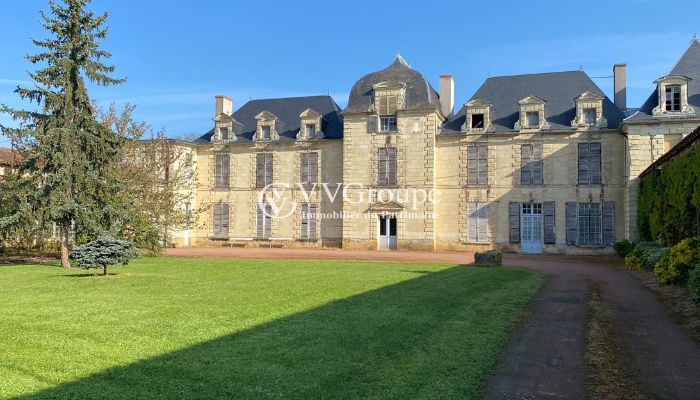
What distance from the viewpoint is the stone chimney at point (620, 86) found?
1044 inches

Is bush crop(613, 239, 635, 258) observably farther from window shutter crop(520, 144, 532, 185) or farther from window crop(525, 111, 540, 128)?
window crop(525, 111, 540, 128)

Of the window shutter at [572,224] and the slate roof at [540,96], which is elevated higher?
the slate roof at [540,96]

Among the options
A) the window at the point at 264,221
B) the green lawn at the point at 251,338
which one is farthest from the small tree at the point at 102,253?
Result: the window at the point at 264,221

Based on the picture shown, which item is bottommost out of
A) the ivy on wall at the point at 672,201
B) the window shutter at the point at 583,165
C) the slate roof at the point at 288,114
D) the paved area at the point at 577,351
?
the paved area at the point at 577,351

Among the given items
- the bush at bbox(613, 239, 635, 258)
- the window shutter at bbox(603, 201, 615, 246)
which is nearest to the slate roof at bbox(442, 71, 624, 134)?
the window shutter at bbox(603, 201, 615, 246)

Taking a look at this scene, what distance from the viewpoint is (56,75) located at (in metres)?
17.2

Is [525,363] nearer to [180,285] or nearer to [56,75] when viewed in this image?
[180,285]

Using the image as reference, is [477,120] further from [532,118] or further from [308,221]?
[308,221]

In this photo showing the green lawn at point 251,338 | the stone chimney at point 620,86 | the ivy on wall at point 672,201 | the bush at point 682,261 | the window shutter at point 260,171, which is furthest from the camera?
the window shutter at point 260,171

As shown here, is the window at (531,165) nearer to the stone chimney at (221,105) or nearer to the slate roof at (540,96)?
the slate roof at (540,96)

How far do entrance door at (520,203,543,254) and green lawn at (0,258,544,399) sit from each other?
50.8 ft

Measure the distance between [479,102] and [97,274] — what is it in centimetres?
1977

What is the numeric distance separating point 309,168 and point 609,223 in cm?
1527

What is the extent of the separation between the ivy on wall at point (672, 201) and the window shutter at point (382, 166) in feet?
38.9
